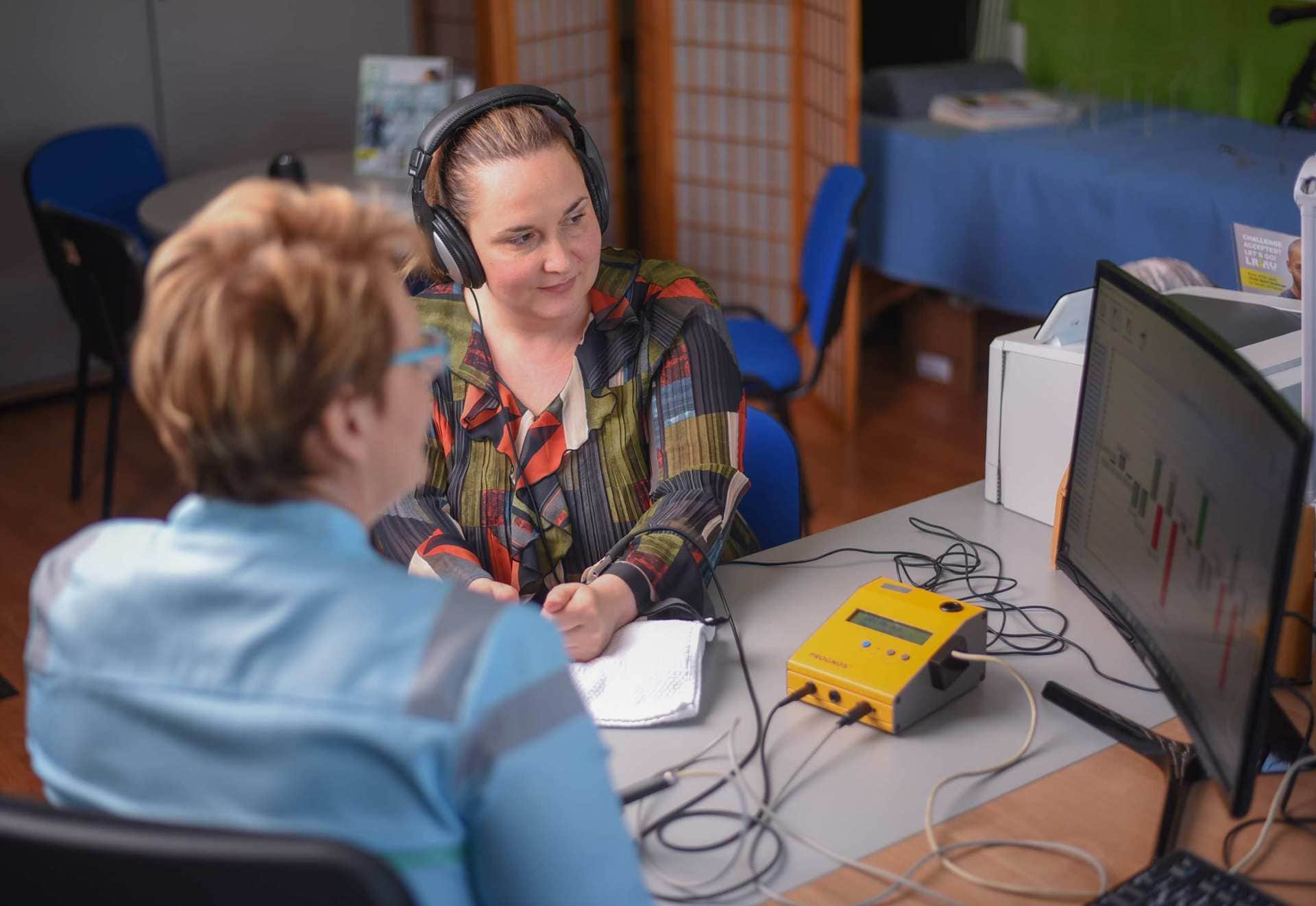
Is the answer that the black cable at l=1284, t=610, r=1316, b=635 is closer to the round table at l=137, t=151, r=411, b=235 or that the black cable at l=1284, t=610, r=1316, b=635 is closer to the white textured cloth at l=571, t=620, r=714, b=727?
the white textured cloth at l=571, t=620, r=714, b=727

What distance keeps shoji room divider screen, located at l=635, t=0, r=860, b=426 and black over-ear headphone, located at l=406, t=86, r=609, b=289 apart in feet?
6.90

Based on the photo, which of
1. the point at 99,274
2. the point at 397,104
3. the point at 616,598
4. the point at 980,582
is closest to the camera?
the point at 616,598

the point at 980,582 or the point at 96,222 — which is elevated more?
the point at 96,222

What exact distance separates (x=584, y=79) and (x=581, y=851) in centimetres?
373

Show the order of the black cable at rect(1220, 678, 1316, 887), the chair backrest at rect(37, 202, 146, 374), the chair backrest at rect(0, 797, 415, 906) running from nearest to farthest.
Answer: the chair backrest at rect(0, 797, 415, 906), the black cable at rect(1220, 678, 1316, 887), the chair backrest at rect(37, 202, 146, 374)

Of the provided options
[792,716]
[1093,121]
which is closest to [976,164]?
[1093,121]

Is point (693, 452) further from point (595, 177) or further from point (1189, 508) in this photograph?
point (1189, 508)

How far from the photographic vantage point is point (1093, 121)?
159 inches

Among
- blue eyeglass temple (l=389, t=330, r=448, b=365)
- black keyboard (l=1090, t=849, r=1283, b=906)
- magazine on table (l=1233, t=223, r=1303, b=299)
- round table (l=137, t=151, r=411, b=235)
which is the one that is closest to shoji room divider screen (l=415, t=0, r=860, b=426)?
round table (l=137, t=151, r=411, b=235)

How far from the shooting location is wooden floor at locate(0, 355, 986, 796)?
332 centimetres

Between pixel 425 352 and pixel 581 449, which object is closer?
pixel 425 352

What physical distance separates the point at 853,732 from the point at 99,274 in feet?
7.61

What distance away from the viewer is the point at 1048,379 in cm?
166

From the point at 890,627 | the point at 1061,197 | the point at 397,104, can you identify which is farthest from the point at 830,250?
the point at 890,627
